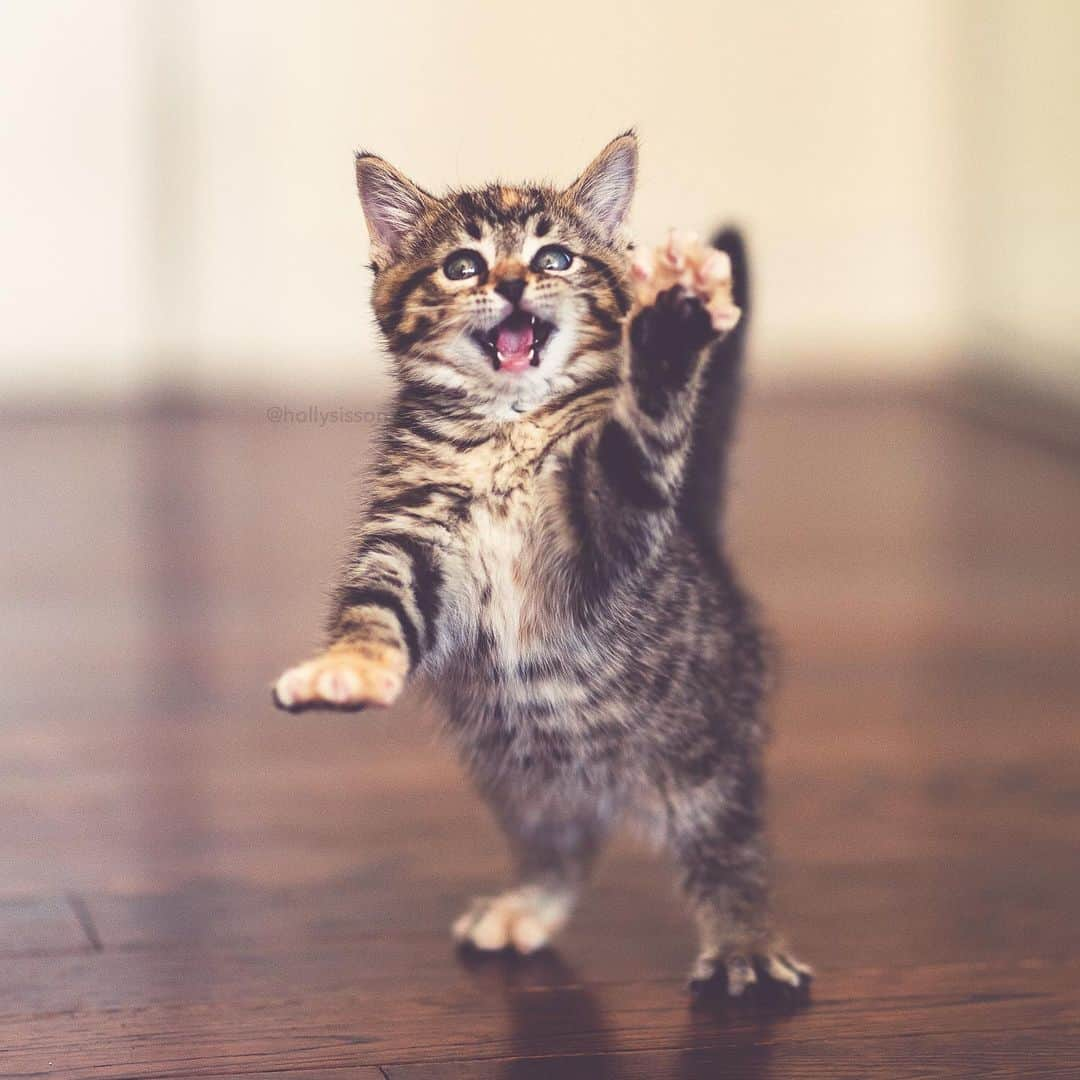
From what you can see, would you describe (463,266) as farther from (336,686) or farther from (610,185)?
(336,686)

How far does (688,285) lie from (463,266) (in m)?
0.17

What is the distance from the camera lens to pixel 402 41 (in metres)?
3.33

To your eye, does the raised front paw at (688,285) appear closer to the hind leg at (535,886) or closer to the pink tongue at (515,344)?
the pink tongue at (515,344)

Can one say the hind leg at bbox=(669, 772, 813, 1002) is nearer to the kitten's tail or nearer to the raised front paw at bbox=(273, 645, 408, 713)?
the kitten's tail

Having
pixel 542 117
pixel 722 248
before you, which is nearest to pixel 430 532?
pixel 722 248

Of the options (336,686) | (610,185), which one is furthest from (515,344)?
(336,686)

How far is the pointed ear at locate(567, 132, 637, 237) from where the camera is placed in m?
1.04

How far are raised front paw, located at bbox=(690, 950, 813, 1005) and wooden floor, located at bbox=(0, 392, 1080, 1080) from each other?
0.03 m

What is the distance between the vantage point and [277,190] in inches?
196

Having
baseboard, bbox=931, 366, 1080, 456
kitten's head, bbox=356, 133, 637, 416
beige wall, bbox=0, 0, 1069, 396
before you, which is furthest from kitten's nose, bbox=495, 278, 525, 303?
baseboard, bbox=931, 366, 1080, 456

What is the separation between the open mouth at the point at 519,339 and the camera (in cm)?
105

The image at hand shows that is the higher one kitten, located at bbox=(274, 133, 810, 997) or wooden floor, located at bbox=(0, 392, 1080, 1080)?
kitten, located at bbox=(274, 133, 810, 997)

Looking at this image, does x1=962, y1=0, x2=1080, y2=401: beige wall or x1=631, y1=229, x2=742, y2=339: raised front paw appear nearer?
x1=631, y1=229, x2=742, y2=339: raised front paw

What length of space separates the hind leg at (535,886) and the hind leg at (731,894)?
0.36ft
